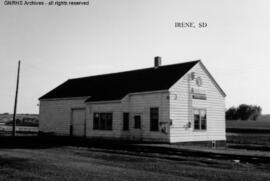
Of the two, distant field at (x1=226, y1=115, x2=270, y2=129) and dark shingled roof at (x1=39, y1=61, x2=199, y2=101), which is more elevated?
dark shingled roof at (x1=39, y1=61, x2=199, y2=101)

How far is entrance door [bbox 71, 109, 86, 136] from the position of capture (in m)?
31.6

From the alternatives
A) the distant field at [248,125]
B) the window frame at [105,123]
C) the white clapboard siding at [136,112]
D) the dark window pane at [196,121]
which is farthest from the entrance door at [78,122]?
the distant field at [248,125]

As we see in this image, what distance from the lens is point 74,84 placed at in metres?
38.9

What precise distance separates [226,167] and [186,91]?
1315cm

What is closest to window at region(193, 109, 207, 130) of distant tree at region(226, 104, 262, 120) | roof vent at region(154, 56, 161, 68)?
roof vent at region(154, 56, 161, 68)

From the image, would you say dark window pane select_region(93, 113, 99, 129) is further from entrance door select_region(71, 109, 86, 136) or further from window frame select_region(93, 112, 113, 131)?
entrance door select_region(71, 109, 86, 136)

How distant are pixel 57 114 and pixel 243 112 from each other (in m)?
110

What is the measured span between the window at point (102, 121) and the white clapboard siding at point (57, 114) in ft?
9.44

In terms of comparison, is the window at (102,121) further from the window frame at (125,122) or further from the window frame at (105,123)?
the window frame at (125,122)

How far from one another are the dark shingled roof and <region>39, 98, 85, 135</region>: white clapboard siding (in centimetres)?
75

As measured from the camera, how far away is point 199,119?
27.2 meters

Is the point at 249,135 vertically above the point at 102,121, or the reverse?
the point at 102,121

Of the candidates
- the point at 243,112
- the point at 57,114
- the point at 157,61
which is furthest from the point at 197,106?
the point at 243,112

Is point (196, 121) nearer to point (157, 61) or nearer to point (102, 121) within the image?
point (157, 61)
